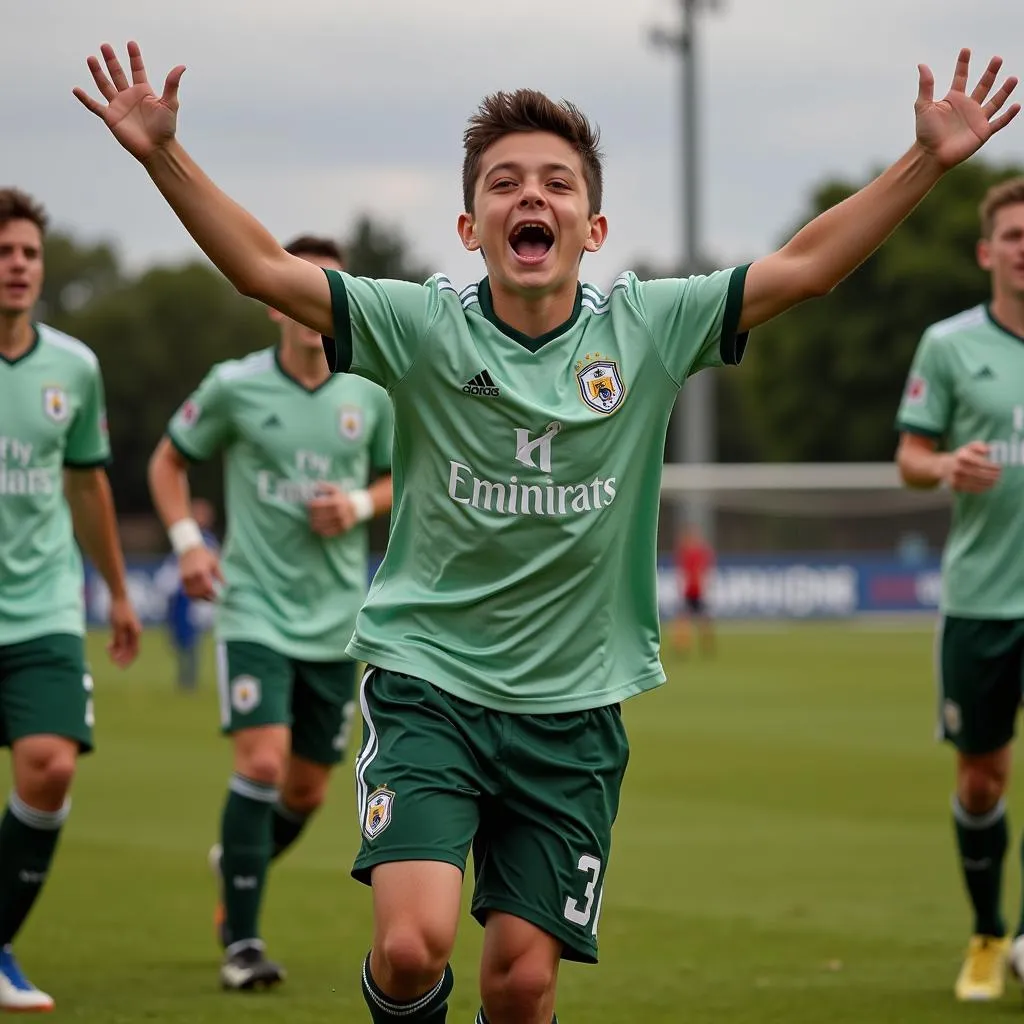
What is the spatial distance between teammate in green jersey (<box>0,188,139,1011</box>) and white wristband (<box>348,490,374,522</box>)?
3.34 ft

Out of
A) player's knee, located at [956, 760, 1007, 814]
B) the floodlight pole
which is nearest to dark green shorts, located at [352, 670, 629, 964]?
player's knee, located at [956, 760, 1007, 814]

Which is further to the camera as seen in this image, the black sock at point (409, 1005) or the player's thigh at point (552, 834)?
the player's thigh at point (552, 834)

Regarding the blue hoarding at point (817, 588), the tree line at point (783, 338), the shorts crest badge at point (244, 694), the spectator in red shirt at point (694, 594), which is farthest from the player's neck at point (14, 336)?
the tree line at point (783, 338)

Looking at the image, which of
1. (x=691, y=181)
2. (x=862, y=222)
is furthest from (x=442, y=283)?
(x=691, y=181)

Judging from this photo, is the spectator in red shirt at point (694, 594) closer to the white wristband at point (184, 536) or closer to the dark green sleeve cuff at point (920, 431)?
the white wristband at point (184, 536)

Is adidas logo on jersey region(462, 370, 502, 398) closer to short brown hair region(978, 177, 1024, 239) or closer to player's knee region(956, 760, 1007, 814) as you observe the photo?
short brown hair region(978, 177, 1024, 239)

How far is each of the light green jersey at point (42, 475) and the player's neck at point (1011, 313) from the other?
11.6 feet

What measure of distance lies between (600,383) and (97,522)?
353 centimetres

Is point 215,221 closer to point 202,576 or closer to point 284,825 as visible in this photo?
point 202,576

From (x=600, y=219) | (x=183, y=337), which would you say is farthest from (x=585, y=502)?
(x=183, y=337)

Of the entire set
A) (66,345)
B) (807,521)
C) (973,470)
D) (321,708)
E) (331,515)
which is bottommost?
(807,521)

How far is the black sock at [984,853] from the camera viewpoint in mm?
7637

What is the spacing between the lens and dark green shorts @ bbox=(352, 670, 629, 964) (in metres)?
4.82

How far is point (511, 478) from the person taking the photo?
500 cm
